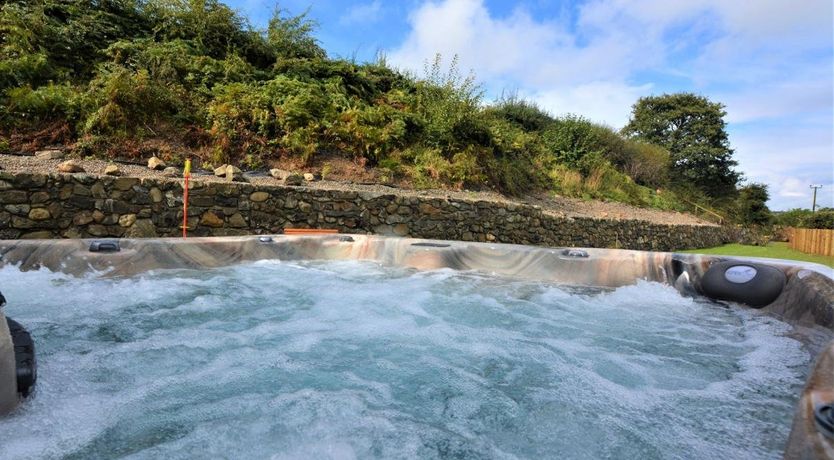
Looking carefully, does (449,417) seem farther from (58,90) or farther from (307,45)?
(307,45)

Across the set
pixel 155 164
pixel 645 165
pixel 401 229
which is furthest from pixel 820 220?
pixel 155 164

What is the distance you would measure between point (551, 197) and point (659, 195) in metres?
6.14

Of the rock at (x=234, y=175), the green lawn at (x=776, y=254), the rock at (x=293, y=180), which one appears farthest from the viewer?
the green lawn at (x=776, y=254)

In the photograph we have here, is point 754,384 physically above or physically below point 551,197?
below

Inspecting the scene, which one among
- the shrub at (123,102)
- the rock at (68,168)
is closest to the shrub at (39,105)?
the shrub at (123,102)

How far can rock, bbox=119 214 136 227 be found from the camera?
4508 mm

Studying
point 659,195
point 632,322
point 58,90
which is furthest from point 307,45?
point 659,195

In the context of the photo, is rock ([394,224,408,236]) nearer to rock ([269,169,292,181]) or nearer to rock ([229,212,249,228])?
rock ([269,169,292,181])

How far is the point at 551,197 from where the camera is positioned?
10219 mm

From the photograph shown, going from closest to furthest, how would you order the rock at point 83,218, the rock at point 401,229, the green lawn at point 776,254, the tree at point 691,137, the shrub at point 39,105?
the rock at point 83,218
the shrub at point 39,105
the rock at point 401,229
the green lawn at point 776,254
the tree at point 691,137

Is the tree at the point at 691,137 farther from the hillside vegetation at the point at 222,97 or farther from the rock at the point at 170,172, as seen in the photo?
the rock at the point at 170,172

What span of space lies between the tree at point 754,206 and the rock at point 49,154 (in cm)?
1854

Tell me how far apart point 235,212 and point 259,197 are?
0.30 metres

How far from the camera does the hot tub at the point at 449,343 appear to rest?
1334mm
